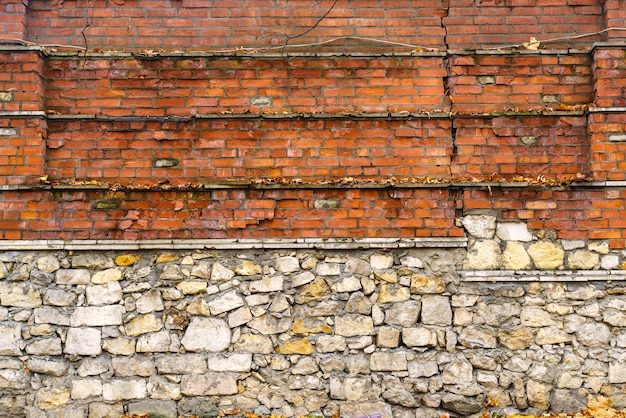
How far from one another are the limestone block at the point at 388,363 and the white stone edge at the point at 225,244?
84 cm

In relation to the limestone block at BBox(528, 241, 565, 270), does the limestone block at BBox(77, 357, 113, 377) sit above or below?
below

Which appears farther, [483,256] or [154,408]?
[483,256]

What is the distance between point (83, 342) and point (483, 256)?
316 cm

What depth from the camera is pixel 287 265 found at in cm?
500

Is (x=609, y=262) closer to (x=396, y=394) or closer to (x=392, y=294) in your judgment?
(x=392, y=294)

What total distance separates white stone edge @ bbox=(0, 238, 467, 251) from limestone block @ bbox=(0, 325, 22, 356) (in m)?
0.61

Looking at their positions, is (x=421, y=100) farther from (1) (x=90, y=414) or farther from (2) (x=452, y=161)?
(1) (x=90, y=414)

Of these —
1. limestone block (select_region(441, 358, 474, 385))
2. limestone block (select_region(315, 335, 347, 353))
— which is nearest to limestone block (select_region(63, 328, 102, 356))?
limestone block (select_region(315, 335, 347, 353))

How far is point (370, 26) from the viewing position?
532cm

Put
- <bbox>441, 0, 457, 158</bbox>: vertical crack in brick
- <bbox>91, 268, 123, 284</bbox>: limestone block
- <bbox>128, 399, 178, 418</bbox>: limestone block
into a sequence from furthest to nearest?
<bbox>441, 0, 457, 158</bbox>: vertical crack in brick < <bbox>91, 268, 123, 284</bbox>: limestone block < <bbox>128, 399, 178, 418</bbox>: limestone block

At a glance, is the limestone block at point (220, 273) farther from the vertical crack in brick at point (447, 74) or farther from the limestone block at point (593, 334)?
the limestone block at point (593, 334)

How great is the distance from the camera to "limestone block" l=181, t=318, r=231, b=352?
4.93 m


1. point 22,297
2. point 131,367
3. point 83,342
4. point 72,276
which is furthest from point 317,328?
point 22,297

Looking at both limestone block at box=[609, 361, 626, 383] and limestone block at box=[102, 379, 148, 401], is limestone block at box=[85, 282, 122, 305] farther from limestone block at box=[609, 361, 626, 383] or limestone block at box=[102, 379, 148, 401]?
limestone block at box=[609, 361, 626, 383]
